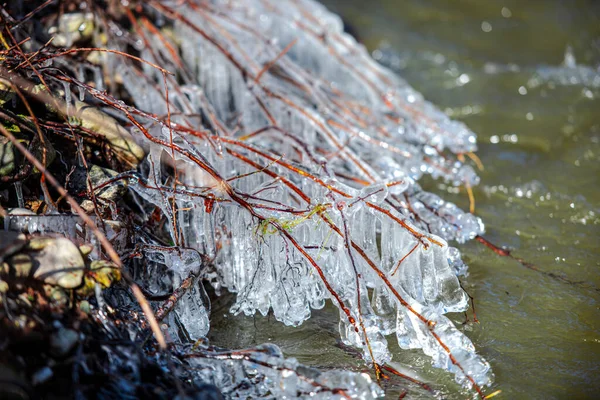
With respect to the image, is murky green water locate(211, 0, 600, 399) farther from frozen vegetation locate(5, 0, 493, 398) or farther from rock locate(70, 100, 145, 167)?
rock locate(70, 100, 145, 167)

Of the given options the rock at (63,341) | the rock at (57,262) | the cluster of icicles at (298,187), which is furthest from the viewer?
the cluster of icicles at (298,187)

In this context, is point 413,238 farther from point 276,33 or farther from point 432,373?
point 276,33

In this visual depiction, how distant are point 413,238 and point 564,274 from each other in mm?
855

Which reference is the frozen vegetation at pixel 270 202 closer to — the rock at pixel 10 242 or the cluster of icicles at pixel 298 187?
the cluster of icicles at pixel 298 187

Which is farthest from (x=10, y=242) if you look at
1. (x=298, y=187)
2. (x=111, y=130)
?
(x=298, y=187)

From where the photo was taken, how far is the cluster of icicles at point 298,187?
2090 millimetres

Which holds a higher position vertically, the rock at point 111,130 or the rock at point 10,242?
the rock at point 111,130

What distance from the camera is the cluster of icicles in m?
2.09

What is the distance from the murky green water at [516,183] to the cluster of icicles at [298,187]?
123 mm

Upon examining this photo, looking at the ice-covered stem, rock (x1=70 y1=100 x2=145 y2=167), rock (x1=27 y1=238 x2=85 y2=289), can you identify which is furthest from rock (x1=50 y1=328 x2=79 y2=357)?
rock (x1=70 y1=100 x2=145 y2=167)

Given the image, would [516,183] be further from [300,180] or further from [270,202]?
[270,202]

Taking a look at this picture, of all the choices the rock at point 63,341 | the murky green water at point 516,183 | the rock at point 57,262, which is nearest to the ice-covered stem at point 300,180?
the murky green water at point 516,183

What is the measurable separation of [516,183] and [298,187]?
1.46 meters

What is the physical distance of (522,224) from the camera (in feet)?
9.30
